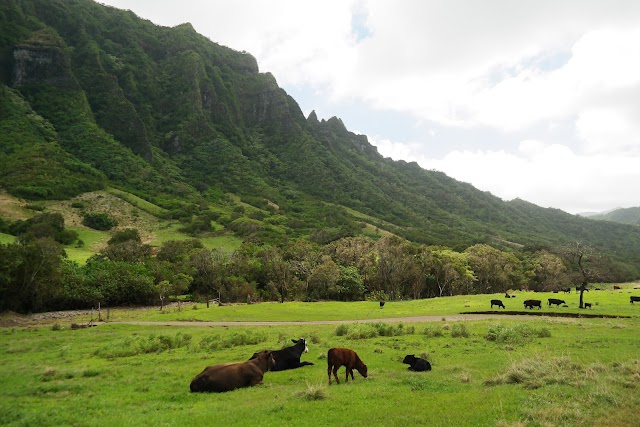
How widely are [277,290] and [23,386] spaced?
6608 centimetres

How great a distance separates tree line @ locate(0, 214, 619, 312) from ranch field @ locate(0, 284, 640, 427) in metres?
26.9

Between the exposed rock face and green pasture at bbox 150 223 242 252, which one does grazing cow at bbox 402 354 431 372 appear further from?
the exposed rock face

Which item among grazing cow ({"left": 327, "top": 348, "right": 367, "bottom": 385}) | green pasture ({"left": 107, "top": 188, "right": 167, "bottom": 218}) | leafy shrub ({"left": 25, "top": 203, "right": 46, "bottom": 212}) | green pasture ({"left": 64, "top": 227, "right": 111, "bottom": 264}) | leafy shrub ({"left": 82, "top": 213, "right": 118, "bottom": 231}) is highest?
green pasture ({"left": 107, "top": 188, "right": 167, "bottom": 218})

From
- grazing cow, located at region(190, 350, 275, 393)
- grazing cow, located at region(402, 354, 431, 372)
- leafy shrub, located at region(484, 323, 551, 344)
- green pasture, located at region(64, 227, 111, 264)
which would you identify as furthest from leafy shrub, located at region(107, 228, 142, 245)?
grazing cow, located at region(402, 354, 431, 372)

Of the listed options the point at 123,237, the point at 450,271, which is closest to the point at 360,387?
the point at 450,271

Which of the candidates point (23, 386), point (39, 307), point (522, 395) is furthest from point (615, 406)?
point (39, 307)

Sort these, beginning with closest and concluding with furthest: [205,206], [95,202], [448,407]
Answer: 1. [448,407]
2. [95,202]
3. [205,206]

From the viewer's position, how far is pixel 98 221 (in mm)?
116188

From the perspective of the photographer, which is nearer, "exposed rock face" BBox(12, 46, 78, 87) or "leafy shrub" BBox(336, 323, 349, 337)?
"leafy shrub" BBox(336, 323, 349, 337)

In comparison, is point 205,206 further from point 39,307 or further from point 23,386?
point 23,386

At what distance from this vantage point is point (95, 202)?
130 m

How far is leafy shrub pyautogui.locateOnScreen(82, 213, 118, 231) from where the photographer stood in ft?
377

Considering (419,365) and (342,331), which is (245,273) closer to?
(342,331)

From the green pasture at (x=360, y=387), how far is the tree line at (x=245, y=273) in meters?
29.9
